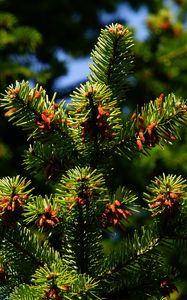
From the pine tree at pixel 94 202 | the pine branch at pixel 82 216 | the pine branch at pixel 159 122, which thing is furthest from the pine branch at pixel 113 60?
the pine branch at pixel 82 216

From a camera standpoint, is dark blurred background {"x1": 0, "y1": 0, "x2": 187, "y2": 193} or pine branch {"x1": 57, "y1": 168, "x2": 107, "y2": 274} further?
dark blurred background {"x1": 0, "y1": 0, "x2": 187, "y2": 193}

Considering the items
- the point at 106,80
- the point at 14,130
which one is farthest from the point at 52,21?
the point at 106,80

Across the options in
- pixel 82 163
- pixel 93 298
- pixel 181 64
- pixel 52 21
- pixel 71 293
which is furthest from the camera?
pixel 52 21

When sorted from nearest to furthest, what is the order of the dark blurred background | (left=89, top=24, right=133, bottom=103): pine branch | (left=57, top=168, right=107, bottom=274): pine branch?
(left=57, top=168, right=107, bottom=274): pine branch < (left=89, top=24, right=133, bottom=103): pine branch < the dark blurred background

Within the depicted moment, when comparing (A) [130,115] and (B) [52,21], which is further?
(B) [52,21]

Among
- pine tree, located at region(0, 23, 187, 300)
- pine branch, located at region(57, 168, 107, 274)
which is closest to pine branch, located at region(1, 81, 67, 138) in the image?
pine tree, located at region(0, 23, 187, 300)

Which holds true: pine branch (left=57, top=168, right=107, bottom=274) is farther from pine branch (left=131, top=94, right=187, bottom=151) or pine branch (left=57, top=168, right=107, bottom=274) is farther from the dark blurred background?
the dark blurred background

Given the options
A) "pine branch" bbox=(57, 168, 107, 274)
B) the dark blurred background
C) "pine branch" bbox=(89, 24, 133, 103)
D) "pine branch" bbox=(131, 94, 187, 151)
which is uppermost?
the dark blurred background

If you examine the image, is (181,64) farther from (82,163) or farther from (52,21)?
(82,163)

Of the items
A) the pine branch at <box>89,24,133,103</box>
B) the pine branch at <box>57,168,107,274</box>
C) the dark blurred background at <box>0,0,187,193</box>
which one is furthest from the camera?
the dark blurred background at <box>0,0,187,193</box>
